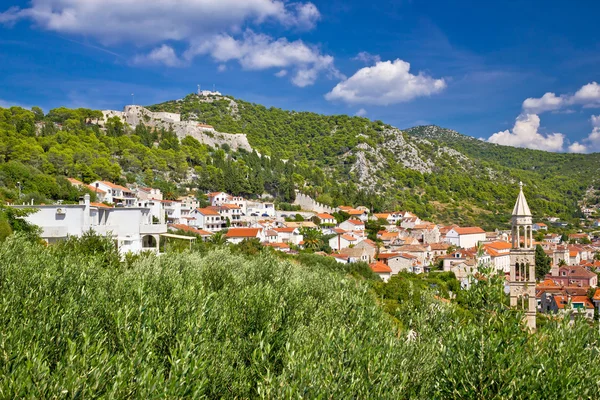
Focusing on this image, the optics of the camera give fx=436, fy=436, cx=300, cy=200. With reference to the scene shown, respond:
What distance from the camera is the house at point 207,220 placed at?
60.8 meters

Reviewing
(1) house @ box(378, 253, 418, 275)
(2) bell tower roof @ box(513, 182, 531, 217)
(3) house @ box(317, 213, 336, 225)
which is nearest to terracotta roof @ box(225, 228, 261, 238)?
(1) house @ box(378, 253, 418, 275)

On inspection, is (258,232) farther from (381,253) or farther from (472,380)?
(472,380)

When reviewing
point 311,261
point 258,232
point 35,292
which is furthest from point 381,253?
point 35,292

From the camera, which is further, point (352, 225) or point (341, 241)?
point (352, 225)

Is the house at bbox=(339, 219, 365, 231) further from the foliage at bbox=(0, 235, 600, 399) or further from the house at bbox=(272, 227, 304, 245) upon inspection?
the foliage at bbox=(0, 235, 600, 399)

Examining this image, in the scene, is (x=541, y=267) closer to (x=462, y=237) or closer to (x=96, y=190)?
(x=462, y=237)

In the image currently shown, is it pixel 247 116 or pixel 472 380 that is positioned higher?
pixel 247 116

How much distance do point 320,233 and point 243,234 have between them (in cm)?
1590

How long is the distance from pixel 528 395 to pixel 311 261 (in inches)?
1311

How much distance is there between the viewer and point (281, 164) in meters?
106

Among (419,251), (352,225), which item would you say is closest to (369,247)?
(419,251)

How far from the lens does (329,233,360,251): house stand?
63609 mm

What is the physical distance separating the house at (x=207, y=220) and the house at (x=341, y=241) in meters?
16.5

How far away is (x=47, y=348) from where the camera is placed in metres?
7.49
